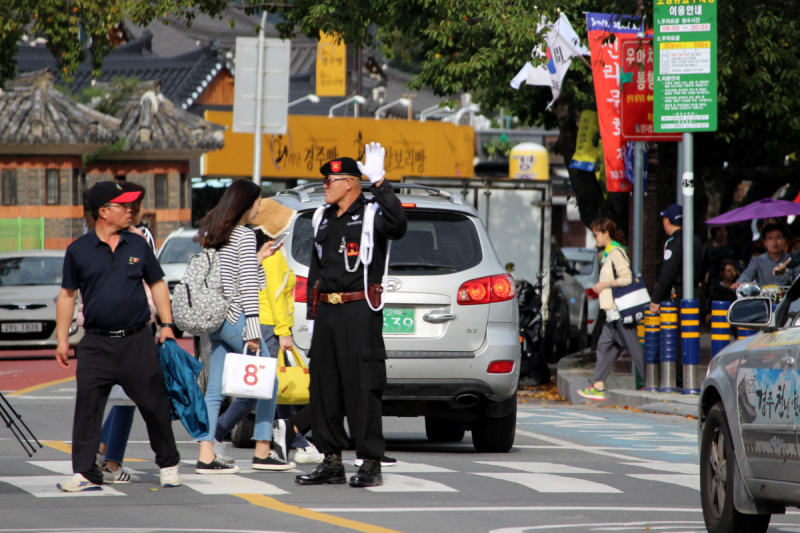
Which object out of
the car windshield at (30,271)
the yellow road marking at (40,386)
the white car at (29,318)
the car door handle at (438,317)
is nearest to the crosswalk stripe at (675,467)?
the car door handle at (438,317)

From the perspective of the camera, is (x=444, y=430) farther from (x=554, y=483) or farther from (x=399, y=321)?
(x=554, y=483)

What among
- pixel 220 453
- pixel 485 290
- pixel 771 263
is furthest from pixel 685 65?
pixel 220 453

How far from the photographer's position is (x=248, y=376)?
25.3 feet

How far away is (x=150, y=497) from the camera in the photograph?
7066 mm

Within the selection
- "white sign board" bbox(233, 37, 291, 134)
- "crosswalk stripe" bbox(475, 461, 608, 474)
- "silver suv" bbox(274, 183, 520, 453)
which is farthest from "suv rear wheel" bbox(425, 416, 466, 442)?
"white sign board" bbox(233, 37, 291, 134)

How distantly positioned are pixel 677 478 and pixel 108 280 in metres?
3.78

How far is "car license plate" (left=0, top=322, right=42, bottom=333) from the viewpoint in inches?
746

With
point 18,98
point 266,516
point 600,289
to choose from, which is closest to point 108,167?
point 18,98

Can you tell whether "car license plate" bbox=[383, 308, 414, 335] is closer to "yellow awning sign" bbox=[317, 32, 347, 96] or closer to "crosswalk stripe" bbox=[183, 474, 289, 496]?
"crosswalk stripe" bbox=[183, 474, 289, 496]

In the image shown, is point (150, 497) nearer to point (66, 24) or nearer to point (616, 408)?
point (616, 408)

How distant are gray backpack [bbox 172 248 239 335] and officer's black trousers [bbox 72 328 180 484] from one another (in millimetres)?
412

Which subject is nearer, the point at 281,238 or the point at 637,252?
the point at 281,238

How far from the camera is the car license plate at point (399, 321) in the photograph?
916 cm

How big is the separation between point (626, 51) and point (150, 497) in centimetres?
1059
